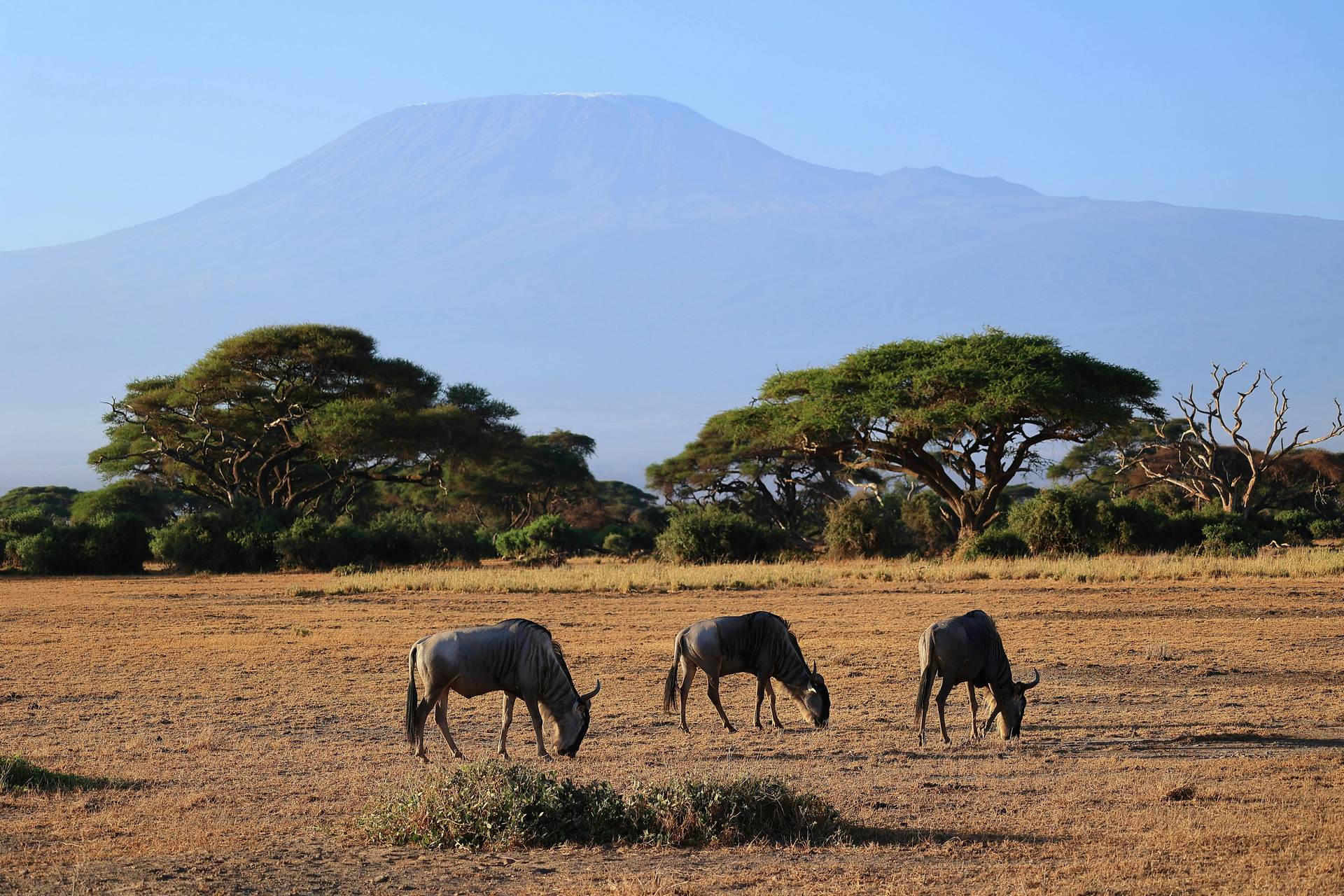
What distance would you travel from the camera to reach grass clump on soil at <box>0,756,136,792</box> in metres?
8.83

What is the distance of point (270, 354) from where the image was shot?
4112cm

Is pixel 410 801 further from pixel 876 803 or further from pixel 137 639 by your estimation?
pixel 137 639

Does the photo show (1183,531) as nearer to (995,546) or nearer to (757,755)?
(995,546)

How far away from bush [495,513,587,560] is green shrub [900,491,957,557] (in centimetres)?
1023

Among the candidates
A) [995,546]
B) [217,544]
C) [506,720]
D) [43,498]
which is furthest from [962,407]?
[43,498]

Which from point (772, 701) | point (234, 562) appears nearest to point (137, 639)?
point (772, 701)

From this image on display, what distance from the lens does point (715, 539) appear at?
1356 inches

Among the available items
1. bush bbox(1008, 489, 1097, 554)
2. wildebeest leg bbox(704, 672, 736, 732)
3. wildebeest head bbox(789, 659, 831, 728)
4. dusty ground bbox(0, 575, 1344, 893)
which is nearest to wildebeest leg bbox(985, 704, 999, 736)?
dusty ground bbox(0, 575, 1344, 893)

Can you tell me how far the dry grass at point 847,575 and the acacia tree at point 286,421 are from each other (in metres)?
11.1

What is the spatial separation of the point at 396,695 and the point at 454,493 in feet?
131

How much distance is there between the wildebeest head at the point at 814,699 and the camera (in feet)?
37.4

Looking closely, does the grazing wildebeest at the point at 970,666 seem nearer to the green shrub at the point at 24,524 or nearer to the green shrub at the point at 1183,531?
the green shrub at the point at 1183,531

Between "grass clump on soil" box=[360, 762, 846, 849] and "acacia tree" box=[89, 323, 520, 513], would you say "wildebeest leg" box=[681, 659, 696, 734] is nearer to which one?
"grass clump on soil" box=[360, 762, 846, 849]

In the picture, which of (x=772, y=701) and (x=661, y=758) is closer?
(x=661, y=758)
